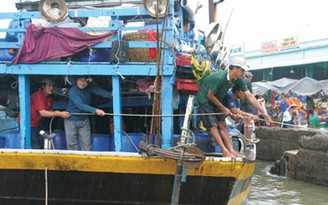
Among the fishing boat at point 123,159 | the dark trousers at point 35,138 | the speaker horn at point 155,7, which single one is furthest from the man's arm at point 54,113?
the speaker horn at point 155,7

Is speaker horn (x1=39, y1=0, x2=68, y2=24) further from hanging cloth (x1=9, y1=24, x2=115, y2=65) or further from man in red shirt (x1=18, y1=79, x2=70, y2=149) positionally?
man in red shirt (x1=18, y1=79, x2=70, y2=149)

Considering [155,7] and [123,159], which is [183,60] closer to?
[155,7]

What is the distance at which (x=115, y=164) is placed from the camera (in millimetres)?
4633

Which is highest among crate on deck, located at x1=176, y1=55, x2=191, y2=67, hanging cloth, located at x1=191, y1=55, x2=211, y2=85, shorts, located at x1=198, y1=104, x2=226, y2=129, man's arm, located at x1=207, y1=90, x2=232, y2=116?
crate on deck, located at x1=176, y1=55, x2=191, y2=67

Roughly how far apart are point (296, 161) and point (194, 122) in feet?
10.4

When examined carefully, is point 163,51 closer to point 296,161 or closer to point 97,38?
point 97,38

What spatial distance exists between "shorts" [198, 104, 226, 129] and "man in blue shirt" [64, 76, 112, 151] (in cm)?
149

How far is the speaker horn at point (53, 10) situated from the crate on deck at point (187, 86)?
1.76 meters

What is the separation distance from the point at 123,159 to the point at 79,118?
1.12 metres

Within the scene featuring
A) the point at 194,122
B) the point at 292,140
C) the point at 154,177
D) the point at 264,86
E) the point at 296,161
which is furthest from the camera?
the point at 264,86

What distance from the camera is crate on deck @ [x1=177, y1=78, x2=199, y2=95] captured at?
5.15 metres

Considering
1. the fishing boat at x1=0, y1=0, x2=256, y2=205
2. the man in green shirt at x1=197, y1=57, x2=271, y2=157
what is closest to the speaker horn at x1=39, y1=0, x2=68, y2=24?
the fishing boat at x1=0, y1=0, x2=256, y2=205

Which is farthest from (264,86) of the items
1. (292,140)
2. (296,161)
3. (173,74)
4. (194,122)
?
(173,74)

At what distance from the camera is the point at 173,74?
4980 millimetres
